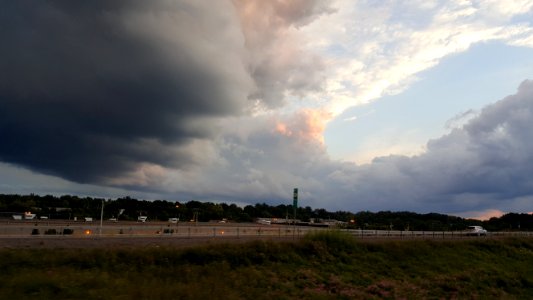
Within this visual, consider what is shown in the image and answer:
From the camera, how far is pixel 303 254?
35594 millimetres

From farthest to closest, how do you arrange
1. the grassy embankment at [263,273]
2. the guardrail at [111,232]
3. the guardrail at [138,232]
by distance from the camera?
the guardrail at [138,232]
the guardrail at [111,232]
the grassy embankment at [263,273]

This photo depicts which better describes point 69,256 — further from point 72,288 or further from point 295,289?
point 295,289

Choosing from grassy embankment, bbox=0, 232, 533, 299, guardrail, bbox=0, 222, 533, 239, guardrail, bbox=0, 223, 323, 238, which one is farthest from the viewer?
guardrail, bbox=0, 222, 533, 239

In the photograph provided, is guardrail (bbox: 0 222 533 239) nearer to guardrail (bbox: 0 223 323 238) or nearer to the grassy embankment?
guardrail (bbox: 0 223 323 238)

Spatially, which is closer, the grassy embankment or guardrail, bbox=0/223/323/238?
the grassy embankment

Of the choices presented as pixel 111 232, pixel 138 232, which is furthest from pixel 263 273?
pixel 138 232

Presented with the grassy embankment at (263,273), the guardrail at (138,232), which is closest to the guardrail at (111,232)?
the guardrail at (138,232)

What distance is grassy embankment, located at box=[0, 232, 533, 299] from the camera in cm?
Result: 2036

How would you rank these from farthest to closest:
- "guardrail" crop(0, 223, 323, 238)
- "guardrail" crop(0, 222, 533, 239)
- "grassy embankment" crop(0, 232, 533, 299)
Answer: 1. "guardrail" crop(0, 222, 533, 239)
2. "guardrail" crop(0, 223, 323, 238)
3. "grassy embankment" crop(0, 232, 533, 299)

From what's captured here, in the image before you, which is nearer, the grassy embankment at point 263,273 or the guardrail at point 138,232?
the grassy embankment at point 263,273

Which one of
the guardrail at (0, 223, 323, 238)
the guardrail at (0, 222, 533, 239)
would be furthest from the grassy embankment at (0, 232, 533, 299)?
the guardrail at (0, 223, 323, 238)

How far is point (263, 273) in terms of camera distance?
95.2 ft

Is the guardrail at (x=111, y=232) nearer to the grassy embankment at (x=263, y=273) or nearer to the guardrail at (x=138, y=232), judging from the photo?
the guardrail at (x=138, y=232)

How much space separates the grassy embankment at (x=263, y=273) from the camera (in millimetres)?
20364
